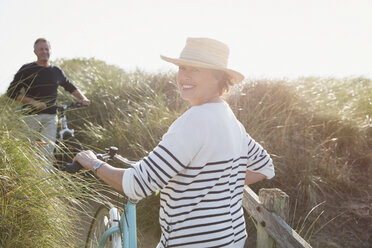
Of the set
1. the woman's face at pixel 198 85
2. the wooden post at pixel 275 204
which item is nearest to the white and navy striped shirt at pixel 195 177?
the woman's face at pixel 198 85

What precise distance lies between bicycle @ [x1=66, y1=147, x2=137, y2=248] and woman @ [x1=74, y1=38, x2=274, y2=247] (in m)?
0.26

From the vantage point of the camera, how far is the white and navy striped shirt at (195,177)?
5.26 feet

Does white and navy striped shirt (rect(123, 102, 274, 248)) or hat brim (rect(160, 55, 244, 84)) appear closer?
white and navy striped shirt (rect(123, 102, 274, 248))

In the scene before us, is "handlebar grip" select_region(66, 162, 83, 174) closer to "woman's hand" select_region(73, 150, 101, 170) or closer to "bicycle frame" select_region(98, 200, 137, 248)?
"woman's hand" select_region(73, 150, 101, 170)

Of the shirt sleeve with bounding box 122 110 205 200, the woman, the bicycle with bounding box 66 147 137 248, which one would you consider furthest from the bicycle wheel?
the shirt sleeve with bounding box 122 110 205 200

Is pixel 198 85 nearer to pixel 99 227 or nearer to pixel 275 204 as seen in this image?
pixel 275 204

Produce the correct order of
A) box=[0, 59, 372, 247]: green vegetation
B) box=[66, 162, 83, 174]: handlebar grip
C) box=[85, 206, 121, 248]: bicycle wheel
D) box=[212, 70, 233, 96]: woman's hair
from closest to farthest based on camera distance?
box=[66, 162, 83, 174]: handlebar grip, box=[212, 70, 233, 96]: woman's hair, box=[0, 59, 372, 247]: green vegetation, box=[85, 206, 121, 248]: bicycle wheel

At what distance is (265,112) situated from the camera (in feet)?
21.5

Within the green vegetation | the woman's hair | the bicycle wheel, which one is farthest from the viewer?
the bicycle wheel

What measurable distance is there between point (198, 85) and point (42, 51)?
4.62 metres

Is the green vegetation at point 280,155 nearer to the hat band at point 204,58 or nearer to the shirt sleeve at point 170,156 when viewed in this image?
the shirt sleeve at point 170,156

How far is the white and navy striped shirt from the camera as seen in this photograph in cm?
160

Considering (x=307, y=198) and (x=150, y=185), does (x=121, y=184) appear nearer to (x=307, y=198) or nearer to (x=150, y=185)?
(x=150, y=185)

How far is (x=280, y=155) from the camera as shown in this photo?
5.66 meters
